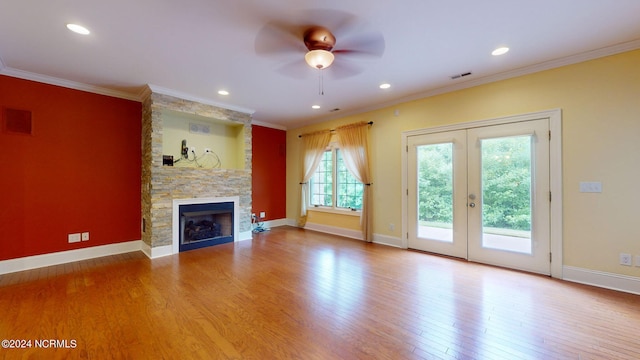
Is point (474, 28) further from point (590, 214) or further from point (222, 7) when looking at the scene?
point (590, 214)

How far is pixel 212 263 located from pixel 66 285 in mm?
1647

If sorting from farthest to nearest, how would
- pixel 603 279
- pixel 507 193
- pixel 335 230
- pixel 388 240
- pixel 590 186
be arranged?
pixel 335 230
pixel 388 240
pixel 507 193
pixel 590 186
pixel 603 279

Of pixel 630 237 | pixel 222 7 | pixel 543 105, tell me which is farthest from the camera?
pixel 543 105

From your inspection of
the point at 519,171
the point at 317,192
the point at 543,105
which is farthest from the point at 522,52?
the point at 317,192

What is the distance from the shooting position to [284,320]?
2.29m

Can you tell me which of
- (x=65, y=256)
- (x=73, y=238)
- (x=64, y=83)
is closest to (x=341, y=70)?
(x=64, y=83)

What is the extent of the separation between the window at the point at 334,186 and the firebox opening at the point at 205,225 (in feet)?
7.19

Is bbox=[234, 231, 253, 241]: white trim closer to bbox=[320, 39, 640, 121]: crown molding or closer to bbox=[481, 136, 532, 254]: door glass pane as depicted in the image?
bbox=[320, 39, 640, 121]: crown molding

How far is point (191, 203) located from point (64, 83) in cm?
259

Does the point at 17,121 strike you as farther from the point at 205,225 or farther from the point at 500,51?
the point at 500,51

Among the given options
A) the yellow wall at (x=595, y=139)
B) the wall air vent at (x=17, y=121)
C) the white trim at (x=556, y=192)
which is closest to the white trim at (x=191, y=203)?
the wall air vent at (x=17, y=121)

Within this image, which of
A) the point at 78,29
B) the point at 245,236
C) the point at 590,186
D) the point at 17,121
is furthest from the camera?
the point at 245,236

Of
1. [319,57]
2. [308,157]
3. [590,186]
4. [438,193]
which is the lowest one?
→ [438,193]

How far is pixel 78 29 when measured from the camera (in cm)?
250
